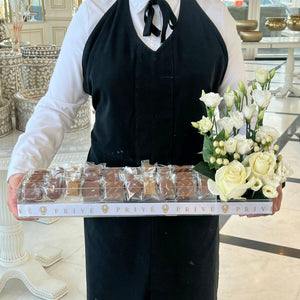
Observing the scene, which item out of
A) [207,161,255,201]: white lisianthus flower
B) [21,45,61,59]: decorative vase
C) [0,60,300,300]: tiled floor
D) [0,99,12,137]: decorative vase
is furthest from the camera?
[0,60,300,300]: tiled floor

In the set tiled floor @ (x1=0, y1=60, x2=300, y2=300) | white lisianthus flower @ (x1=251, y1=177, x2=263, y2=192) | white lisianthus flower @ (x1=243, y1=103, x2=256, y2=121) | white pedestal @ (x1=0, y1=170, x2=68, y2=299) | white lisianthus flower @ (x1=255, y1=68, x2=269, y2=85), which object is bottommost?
tiled floor @ (x1=0, y1=60, x2=300, y2=300)

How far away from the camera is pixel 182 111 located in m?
1.27

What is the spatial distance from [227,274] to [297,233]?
680 mm

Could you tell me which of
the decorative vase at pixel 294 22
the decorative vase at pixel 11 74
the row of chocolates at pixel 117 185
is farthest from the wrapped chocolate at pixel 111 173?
the decorative vase at pixel 294 22

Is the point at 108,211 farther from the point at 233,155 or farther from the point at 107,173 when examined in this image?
the point at 233,155

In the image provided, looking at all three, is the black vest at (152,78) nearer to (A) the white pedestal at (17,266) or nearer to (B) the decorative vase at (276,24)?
(A) the white pedestal at (17,266)

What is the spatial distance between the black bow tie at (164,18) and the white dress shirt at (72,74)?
0.02 meters

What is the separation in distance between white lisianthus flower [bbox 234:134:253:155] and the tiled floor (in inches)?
59.7

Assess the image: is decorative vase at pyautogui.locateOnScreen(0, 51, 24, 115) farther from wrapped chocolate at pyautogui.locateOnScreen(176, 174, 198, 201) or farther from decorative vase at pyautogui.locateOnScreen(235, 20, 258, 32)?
decorative vase at pyautogui.locateOnScreen(235, 20, 258, 32)

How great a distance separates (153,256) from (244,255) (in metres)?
1.55

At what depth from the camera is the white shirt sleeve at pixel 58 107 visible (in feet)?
4.05

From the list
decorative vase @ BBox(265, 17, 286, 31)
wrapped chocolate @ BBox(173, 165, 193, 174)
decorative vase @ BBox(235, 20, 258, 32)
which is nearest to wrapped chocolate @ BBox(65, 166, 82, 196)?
wrapped chocolate @ BBox(173, 165, 193, 174)

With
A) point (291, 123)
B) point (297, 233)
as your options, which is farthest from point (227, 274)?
point (291, 123)

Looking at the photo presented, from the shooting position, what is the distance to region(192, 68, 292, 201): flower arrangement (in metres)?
1.04
